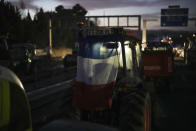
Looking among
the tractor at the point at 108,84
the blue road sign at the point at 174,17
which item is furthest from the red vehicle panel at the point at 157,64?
the blue road sign at the point at 174,17

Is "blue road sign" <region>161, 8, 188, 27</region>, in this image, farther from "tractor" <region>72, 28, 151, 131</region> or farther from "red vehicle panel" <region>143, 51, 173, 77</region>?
"tractor" <region>72, 28, 151, 131</region>

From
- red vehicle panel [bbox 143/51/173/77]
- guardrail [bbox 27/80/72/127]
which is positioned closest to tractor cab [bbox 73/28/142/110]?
guardrail [bbox 27/80/72/127]

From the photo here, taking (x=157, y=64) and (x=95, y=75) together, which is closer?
(x=95, y=75)

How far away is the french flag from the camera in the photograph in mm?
4324

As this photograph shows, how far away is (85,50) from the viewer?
4625mm

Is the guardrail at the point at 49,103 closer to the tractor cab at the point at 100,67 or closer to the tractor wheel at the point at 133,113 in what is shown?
the tractor cab at the point at 100,67

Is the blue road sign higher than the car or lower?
higher

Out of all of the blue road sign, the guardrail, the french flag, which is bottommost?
the guardrail

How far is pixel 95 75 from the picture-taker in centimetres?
447

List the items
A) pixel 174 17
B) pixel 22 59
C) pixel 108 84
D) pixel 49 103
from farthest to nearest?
pixel 174 17
pixel 22 59
pixel 49 103
pixel 108 84

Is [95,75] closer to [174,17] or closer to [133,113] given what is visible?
[133,113]

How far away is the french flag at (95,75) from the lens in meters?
4.32

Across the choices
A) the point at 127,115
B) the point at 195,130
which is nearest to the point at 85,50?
the point at 127,115

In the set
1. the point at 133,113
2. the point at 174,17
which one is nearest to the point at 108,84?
the point at 133,113
